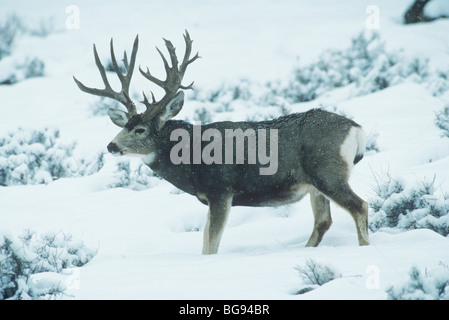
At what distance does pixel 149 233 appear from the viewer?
6.53 meters

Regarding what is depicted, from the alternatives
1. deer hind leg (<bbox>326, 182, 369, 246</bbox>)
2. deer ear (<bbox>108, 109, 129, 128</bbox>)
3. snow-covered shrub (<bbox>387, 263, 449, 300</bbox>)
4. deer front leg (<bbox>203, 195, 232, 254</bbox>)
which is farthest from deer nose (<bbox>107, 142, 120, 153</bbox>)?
snow-covered shrub (<bbox>387, 263, 449, 300</bbox>)

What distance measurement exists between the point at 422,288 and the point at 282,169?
2408 millimetres

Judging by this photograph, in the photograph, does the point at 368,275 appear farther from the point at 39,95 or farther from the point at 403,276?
the point at 39,95

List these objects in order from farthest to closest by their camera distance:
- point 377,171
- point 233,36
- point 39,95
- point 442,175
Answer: point 233,36 → point 39,95 → point 377,171 → point 442,175

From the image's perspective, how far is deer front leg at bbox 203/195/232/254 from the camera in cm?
546

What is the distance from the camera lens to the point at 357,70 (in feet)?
45.8

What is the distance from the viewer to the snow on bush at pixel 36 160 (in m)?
9.29

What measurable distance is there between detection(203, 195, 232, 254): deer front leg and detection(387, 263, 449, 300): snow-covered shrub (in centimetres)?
242

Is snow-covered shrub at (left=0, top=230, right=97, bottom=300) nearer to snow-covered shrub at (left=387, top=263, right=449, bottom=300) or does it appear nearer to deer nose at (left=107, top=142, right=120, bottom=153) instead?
deer nose at (left=107, top=142, right=120, bottom=153)

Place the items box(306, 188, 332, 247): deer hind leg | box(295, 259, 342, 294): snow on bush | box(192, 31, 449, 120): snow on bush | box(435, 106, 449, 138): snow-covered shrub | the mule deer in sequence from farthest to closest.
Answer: box(192, 31, 449, 120): snow on bush, box(435, 106, 449, 138): snow-covered shrub, box(306, 188, 332, 247): deer hind leg, the mule deer, box(295, 259, 342, 294): snow on bush

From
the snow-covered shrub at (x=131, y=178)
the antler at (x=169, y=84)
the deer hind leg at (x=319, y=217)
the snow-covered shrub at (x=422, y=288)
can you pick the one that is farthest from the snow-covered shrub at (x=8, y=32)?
the snow-covered shrub at (x=422, y=288)

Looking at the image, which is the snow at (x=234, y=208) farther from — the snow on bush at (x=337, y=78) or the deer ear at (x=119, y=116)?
the deer ear at (x=119, y=116)
